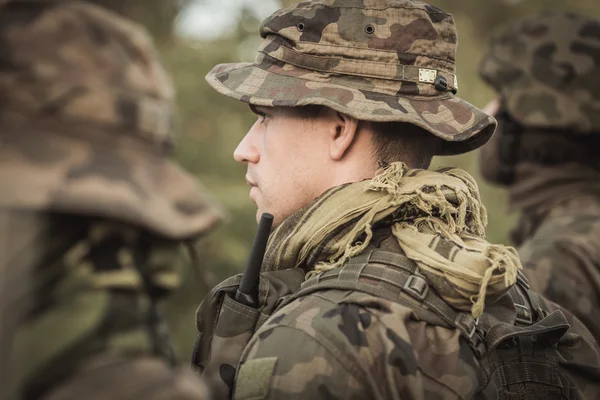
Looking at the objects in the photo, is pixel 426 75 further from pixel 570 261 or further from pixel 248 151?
pixel 570 261

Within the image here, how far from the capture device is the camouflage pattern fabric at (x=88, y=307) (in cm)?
150

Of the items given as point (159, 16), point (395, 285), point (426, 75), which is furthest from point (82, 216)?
point (159, 16)

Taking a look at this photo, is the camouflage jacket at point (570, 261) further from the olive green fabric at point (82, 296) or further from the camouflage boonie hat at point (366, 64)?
the olive green fabric at point (82, 296)

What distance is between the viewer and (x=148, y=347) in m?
1.63

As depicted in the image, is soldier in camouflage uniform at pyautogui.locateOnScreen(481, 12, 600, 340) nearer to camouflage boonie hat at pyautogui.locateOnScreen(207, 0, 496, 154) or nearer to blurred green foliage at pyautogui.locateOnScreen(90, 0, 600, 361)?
camouflage boonie hat at pyautogui.locateOnScreen(207, 0, 496, 154)

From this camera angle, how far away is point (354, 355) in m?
2.12

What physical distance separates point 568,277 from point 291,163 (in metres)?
1.76

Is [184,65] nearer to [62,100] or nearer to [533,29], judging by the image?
[533,29]

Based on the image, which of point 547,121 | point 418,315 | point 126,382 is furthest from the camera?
point 547,121

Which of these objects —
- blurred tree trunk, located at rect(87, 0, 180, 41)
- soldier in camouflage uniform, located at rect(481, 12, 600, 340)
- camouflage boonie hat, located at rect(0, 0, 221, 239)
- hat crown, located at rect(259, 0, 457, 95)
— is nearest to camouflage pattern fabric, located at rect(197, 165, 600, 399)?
hat crown, located at rect(259, 0, 457, 95)

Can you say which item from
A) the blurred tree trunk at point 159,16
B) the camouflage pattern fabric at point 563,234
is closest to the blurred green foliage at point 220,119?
the blurred tree trunk at point 159,16

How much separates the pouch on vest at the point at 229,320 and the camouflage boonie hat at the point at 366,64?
53 cm

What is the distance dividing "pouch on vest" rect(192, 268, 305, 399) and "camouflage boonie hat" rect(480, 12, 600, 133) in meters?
2.49

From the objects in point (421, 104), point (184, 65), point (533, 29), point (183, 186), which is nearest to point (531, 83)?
point (533, 29)
